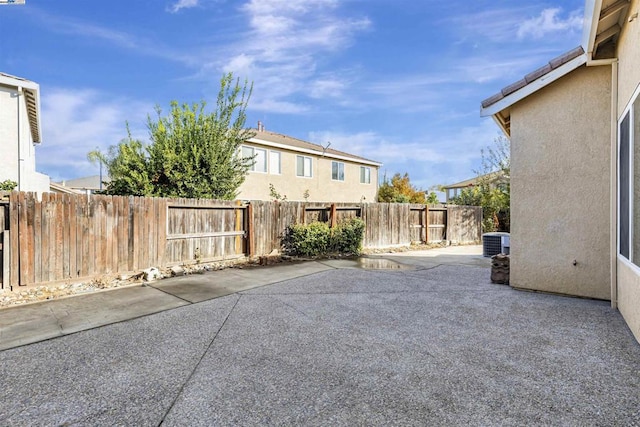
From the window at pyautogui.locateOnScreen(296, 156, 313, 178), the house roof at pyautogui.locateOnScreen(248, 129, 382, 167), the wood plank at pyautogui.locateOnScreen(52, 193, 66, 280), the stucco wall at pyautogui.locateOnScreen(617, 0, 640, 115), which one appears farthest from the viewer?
the window at pyautogui.locateOnScreen(296, 156, 313, 178)

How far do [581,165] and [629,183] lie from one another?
1.50 m

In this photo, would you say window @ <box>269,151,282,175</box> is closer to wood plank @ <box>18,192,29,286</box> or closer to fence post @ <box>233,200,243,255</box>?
fence post @ <box>233,200,243,255</box>

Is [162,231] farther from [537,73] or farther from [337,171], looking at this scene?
[337,171]

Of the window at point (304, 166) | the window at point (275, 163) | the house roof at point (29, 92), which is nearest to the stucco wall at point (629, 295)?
the window at point (275, 163)

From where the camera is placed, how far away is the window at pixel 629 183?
3.95 metres

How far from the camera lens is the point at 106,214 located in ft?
22.9

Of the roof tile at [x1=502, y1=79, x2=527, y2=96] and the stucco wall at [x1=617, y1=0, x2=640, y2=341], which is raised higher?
the roof tile at [x1=502, y1=79, x2=527, y2=96]

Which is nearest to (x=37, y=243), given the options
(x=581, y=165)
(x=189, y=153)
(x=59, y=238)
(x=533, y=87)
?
(x=59, y=238)

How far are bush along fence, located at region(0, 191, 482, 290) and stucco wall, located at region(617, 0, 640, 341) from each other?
779 centimetres

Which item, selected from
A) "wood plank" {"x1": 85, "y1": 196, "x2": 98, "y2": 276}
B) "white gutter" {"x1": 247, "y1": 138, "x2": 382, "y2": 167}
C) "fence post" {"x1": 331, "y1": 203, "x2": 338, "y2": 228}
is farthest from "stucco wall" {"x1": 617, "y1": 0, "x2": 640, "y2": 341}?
"white gutter" {"x1": 247, "y1": 138, "x2": 382, "y2": 167}

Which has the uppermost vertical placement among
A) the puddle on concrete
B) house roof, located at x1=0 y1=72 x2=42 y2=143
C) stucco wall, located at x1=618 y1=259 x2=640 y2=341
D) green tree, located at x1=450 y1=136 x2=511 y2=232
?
house roof, located at x1=0 y1=72 x2=42 y2=143

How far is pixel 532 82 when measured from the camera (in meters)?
5.98

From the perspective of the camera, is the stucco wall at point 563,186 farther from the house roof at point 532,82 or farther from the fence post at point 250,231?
the fence post at point 250,231

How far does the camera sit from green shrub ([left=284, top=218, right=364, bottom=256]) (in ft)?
34.3
